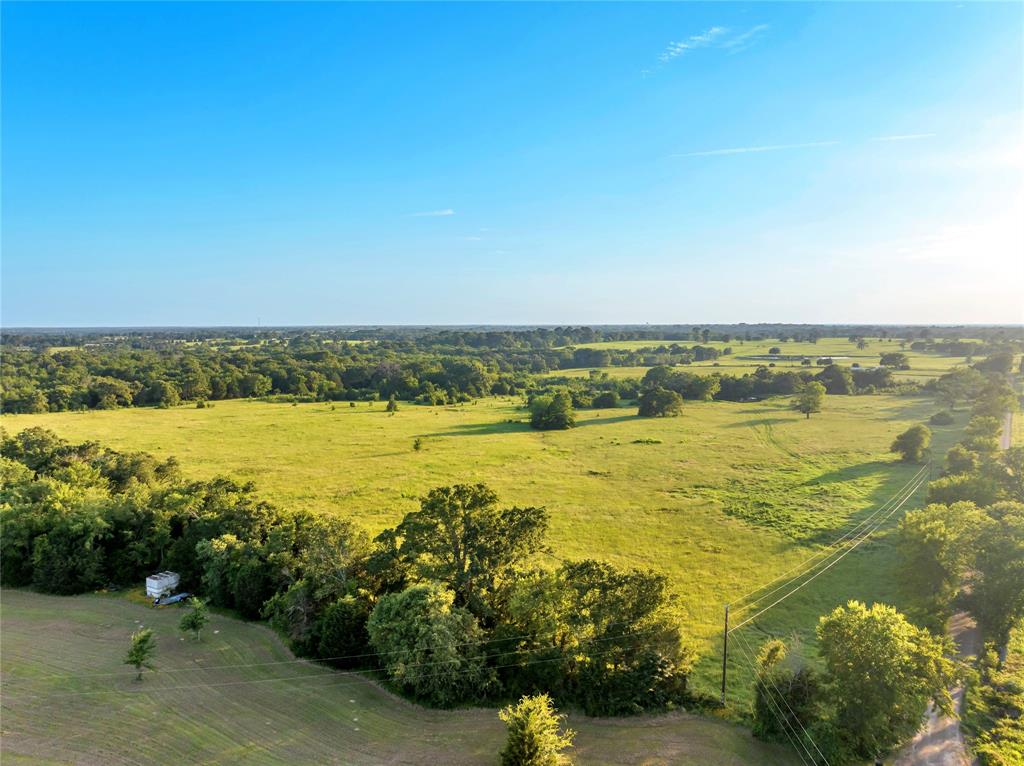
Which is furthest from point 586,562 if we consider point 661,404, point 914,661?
point 661,404

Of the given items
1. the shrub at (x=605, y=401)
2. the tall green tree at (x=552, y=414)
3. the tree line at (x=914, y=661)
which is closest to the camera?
the tree line at (x=914, y=661)

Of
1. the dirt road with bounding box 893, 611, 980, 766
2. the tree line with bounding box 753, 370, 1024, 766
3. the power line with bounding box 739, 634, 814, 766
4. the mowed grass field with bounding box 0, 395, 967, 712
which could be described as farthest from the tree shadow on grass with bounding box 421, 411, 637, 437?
the dirt road with bounding box 893, 611, 980, 766

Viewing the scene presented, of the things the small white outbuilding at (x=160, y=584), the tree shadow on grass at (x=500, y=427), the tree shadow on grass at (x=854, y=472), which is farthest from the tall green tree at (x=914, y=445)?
the small white outbuilding at (x=160, y=584)

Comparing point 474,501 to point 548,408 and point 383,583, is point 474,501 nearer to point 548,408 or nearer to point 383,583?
point 383,583

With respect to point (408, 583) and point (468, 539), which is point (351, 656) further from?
point (468, 539)

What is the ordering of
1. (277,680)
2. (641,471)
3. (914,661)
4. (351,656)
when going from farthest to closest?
(641,471), (351,656), (277,680), (914,661)

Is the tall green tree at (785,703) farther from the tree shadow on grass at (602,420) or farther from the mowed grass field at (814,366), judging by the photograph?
the mowed grass field at (814,366)

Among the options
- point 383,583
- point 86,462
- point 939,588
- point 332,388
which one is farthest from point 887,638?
point 332,388

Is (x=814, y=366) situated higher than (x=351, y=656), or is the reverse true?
(x=814, y=366)
